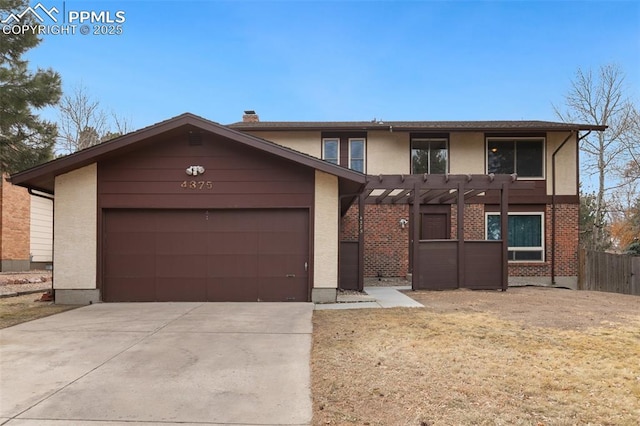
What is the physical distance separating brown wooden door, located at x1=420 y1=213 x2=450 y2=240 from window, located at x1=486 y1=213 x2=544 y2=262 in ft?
5.10

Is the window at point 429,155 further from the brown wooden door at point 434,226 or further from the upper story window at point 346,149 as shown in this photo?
→ the upper story window at point 346,149

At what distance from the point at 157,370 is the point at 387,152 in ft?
39.4

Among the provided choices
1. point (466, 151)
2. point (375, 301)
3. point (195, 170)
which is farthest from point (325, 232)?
Result: point (466, 151)

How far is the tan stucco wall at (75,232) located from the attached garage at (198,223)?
23 millimetres

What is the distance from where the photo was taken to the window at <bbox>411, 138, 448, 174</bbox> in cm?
1533

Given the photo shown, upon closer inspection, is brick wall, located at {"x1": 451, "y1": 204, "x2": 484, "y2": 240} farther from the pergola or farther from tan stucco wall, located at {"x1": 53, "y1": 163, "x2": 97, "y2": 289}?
tan stucco wall, located at {"x1": 53, "y1": 163, "x2": 97, "y2": 289}

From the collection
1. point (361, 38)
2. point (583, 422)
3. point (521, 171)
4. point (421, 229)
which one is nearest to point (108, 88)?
point (361, 38)

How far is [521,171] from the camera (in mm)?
15375

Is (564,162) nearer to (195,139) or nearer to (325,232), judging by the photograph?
(325,232)

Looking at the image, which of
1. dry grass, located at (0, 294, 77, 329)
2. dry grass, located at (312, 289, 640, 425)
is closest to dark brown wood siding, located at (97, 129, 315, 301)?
dry grass, located at (0, 294, 77, 329)

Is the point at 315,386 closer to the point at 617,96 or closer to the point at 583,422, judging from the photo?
the point at 583,422

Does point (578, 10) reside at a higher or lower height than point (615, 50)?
lower

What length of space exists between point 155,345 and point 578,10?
59.3ft

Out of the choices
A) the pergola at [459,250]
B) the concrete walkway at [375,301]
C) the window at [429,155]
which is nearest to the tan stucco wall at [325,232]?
the concrete walkway at [375,301]
